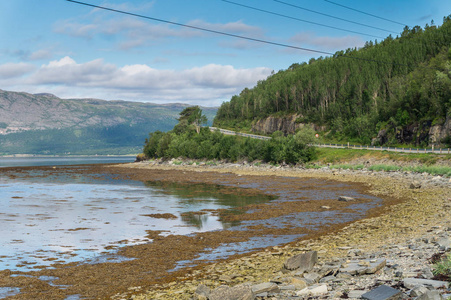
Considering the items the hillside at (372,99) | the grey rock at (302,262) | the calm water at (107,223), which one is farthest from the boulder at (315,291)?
the hillside at (372,99)

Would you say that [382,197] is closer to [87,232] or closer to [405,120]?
[87,232]

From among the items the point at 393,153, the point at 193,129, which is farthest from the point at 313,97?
the point at 393,153

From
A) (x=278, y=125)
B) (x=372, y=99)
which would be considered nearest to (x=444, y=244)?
(x=372, y=99)

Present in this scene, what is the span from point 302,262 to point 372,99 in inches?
4249

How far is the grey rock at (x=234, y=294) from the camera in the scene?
10391 mm

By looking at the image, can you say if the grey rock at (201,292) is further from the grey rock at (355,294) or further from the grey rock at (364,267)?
the grey rock at (364,267)

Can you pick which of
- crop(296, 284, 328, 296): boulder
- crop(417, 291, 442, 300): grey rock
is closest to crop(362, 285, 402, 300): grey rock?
crop(417, 291, 442, 300): grey rock

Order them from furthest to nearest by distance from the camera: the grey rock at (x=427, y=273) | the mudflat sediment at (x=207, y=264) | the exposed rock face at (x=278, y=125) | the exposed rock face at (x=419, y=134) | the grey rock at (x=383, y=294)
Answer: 1. the exposed rock face at (x=278, y=125)
2. the exposed rock face at (x=419, y=134)
3. the mudflat sediment at (x=207, y=264)
4. the grey rock at (x=427, y=273)
5. the grey rock at (x=383, y=294)

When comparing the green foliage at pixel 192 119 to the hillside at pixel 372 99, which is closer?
the hillside at pixel 372 99

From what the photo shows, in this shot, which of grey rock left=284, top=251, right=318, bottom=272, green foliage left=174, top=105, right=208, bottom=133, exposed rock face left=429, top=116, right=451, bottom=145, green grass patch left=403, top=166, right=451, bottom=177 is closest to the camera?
grey rock left=284, top=251, right=318, bottom=272

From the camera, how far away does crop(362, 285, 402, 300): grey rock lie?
8.76m

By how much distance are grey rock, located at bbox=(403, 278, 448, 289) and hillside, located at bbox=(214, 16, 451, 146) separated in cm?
4503

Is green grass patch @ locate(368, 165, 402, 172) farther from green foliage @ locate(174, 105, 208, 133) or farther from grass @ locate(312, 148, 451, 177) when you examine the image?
green foliage @ locate(174, 105, 208, 133)

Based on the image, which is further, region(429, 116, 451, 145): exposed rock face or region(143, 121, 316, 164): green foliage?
region(143, 121, 316, 164): green foliage
